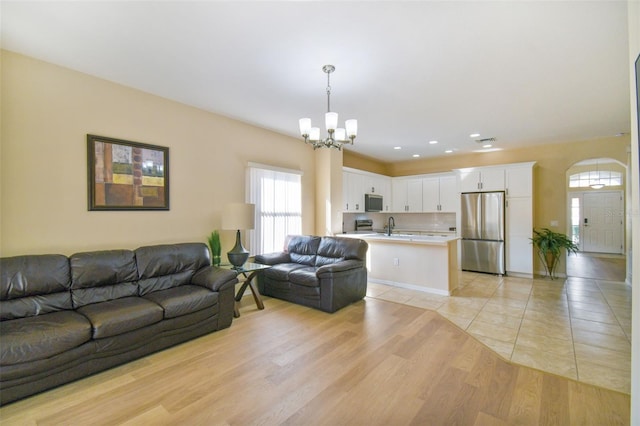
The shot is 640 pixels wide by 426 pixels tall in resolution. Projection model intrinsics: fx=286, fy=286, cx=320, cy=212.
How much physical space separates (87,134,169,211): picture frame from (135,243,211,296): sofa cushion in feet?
1.97

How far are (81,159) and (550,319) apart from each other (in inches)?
232

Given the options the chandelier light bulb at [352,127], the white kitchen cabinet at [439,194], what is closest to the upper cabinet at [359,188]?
the white kitchen cabinet at [439,194]

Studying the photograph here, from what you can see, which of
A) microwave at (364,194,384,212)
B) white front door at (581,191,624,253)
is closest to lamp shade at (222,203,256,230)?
microwave at (364,194,384,212)

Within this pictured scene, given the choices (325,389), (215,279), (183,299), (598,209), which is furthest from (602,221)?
(183,299)

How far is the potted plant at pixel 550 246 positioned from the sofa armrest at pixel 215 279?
6090mm

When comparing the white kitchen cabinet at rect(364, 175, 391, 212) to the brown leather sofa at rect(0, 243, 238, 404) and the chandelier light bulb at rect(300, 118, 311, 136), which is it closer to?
the chandelier light bulb at rect(300, 118, 311, 136)

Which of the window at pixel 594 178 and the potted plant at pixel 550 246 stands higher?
the window at pixel 594 178

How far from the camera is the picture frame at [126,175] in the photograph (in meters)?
3.19

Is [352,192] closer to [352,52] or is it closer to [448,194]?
[448,194]

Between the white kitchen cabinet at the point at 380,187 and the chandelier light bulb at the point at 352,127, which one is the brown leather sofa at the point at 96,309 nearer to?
the chandelier light bulb at the point at 352,127

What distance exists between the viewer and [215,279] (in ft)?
11.0

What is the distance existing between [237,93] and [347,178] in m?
3.45

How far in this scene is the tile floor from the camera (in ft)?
8.57

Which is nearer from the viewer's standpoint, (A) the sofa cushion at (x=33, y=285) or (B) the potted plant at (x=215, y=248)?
(A) the sofa cushion at (x=33, y=285)
